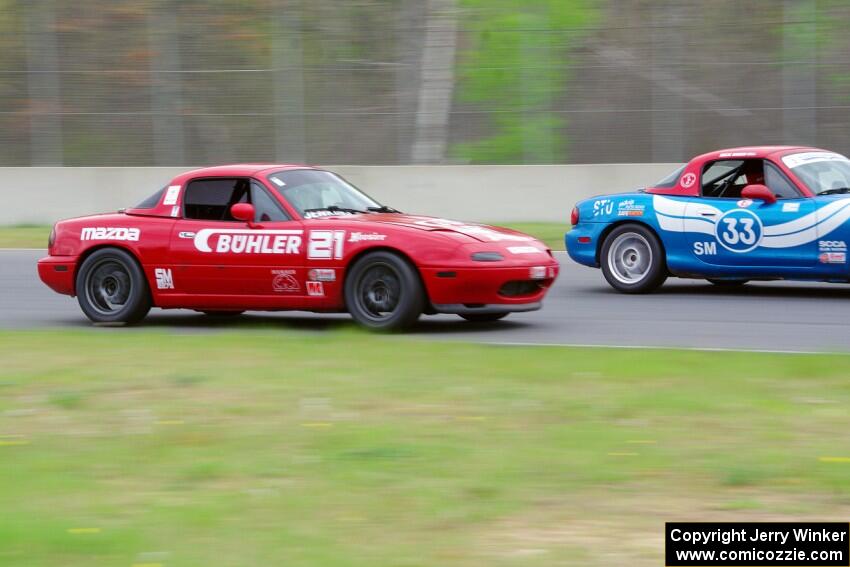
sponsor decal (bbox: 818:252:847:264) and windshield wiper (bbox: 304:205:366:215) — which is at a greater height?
windshield wiper (bbox: 304:205:366:215)

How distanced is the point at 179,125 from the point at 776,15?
10.1 meters

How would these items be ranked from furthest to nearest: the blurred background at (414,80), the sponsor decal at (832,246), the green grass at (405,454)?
the blurred background at (414,80), the sponsor decal at (832,246), the green grass at (405,454)

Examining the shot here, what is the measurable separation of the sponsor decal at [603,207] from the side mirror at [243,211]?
13.9ft

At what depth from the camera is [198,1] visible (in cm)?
2336

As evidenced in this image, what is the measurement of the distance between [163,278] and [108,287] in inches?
25.3

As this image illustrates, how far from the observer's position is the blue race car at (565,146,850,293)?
1216 centimetres

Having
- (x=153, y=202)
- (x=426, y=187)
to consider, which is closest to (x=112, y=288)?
(x=153, y=202)

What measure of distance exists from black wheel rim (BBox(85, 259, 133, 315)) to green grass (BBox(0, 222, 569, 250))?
7948 mm

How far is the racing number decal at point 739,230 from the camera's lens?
12.4 metres

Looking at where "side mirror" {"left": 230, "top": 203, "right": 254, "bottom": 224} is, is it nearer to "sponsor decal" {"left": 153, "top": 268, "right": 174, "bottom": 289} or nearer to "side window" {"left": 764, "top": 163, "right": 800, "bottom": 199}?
"sponsor decal" {"left": 153, "top": 268, "right": 174, "bottom": 289}

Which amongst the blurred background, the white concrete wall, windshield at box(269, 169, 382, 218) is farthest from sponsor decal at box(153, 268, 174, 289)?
the blurred background

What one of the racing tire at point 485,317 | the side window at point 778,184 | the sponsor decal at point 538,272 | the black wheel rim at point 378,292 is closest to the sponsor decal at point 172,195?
the black wheel rim at point 378,292

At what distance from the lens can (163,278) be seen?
10922mm

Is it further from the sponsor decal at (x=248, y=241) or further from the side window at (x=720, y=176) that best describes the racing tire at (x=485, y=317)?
the side window at (x=720, y=176)
